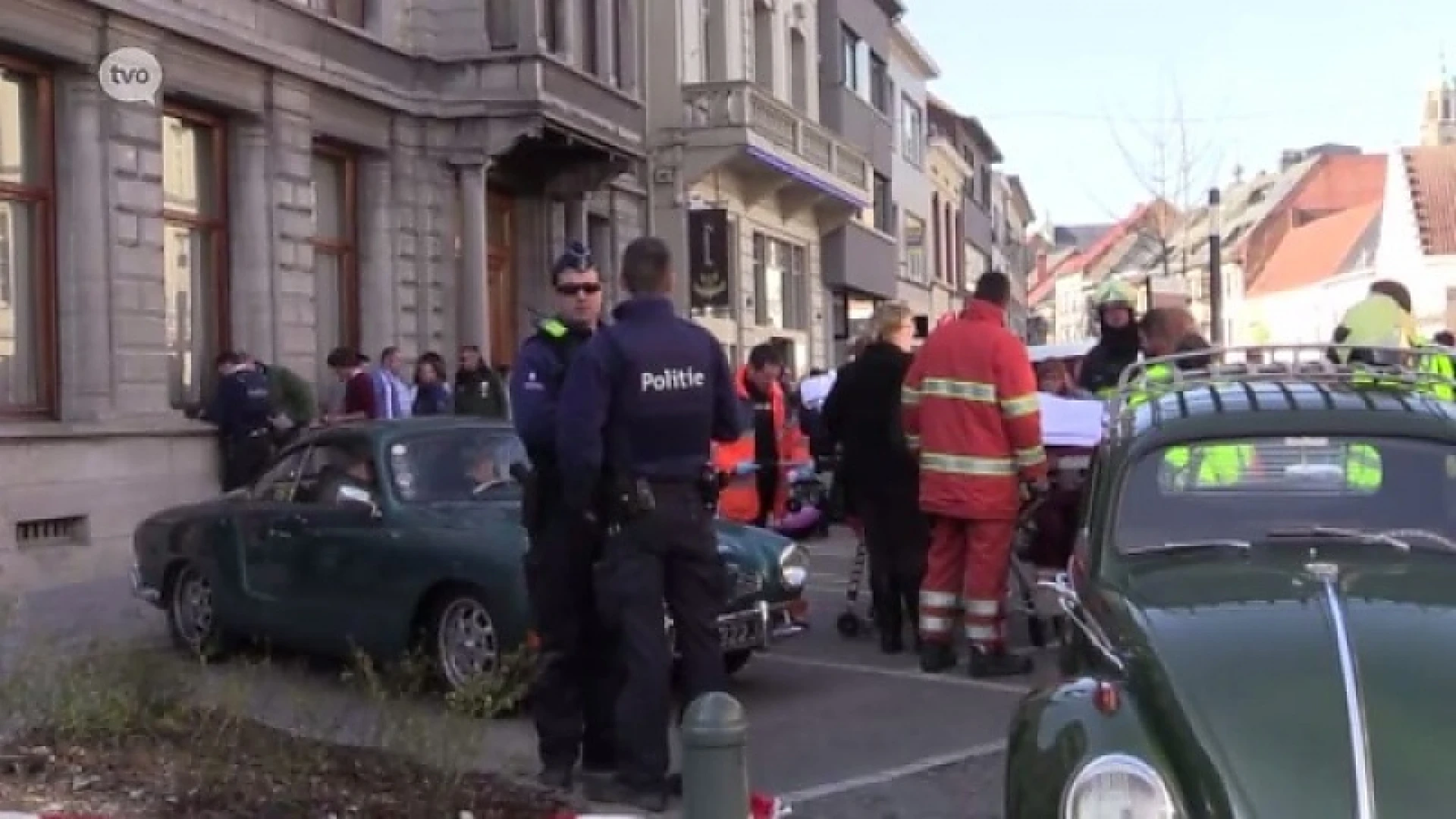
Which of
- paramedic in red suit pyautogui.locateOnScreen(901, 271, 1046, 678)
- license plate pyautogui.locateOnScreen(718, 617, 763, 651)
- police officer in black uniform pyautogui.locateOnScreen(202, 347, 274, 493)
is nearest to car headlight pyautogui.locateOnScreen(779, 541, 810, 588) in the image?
license plate pyautogui.locateOnScreen(718, 617, 763, 651)

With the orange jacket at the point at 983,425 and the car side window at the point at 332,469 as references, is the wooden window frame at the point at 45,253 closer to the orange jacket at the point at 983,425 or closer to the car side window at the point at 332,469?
the car side window at the point at 332,469

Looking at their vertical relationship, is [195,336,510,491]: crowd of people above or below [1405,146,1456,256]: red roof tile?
below

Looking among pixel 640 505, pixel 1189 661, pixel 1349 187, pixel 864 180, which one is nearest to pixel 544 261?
pixel 864 180

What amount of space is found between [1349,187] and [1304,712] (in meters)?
120

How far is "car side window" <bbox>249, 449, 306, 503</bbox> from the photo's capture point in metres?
10.9

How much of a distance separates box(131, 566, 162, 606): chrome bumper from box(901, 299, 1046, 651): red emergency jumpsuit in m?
4.83

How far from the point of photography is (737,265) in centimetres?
3538

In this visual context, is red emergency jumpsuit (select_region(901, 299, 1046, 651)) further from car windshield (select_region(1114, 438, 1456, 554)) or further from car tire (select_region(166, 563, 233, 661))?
car tire (select_region(166, 563, 233, 661))

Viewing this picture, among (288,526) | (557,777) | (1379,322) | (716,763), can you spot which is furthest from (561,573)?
(1379,322)

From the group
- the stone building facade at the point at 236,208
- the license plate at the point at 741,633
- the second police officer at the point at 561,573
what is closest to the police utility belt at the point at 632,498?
the second police officer at the point at 561,573

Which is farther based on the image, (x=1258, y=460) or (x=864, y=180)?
(x=864, y=180)

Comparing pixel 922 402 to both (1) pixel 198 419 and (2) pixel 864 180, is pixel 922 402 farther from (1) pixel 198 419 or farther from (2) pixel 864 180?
(2) pixel 864 180

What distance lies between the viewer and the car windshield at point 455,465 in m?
10.1

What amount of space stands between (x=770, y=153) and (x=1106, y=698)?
28.5 meters
